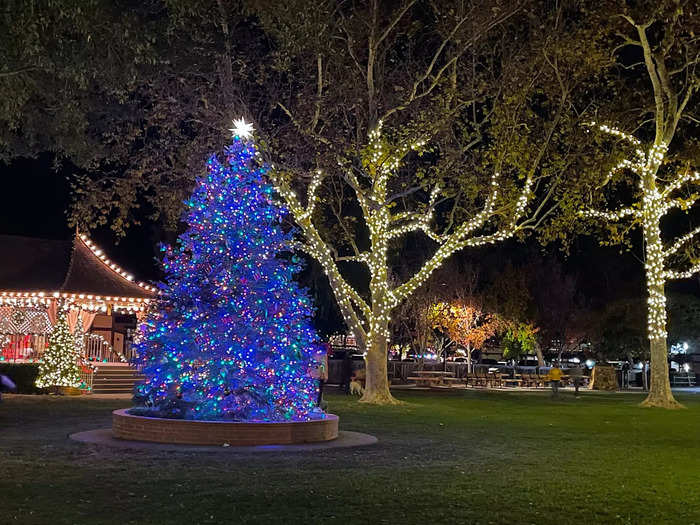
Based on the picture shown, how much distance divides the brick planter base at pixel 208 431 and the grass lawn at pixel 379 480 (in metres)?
1.03

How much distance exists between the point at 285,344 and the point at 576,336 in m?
40.6

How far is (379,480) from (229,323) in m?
5.09

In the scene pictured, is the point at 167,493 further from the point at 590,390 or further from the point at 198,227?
the point at 590,390

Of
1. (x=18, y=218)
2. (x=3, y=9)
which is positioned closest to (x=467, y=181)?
(x=3, y=9)

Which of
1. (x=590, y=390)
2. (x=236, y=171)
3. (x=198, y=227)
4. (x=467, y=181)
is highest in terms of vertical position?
(x=467, y=181)

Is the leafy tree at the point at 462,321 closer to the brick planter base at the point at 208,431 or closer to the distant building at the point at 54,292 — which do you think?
the distant building at the point at 54,292

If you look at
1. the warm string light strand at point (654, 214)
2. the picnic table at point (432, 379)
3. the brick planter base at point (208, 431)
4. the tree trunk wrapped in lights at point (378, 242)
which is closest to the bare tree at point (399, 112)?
the tree trunk wrapped in lights at point (378, 242)

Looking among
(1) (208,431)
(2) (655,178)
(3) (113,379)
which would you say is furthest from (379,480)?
(3) (113,379)

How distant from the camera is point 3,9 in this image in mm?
14094

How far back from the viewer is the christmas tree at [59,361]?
27.2 meters

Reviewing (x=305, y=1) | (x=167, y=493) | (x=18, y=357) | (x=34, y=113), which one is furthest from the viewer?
(x=18, y=357)

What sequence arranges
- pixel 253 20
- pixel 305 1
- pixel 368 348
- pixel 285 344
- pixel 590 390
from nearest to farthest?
pixel 285 344, pixel 305 1, pixel 253 20, pixel 368 348, pixel 590 390

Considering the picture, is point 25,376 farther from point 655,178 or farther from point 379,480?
point 655,178

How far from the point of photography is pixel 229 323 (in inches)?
587
